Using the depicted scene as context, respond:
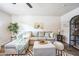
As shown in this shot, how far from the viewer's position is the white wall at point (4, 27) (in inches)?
187

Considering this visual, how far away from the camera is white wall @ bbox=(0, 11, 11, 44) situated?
4746 millimetres

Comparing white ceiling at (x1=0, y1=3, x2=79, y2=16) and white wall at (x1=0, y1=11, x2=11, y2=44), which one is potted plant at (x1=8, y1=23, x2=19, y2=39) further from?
white ceiling at (x1=0, y1=3, x2=79, y2=16)

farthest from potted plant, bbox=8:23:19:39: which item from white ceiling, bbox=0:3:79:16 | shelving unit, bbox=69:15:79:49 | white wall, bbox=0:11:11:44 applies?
shelving unit, bbox=69:15:79:49

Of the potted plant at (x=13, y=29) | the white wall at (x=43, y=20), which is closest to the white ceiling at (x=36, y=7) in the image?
the white wall at (x=43, y=20)

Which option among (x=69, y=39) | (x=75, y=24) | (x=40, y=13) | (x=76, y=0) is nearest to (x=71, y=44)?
(x=69, y=39)

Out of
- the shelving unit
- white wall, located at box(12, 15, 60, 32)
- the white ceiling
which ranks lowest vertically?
the shelving unit

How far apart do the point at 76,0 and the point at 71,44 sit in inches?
199

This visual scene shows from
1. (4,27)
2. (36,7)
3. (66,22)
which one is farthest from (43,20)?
(4,27)

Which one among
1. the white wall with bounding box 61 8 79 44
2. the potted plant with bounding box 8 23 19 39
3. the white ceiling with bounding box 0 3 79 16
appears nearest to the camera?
the white ceiling with bounding box 0 3 79 16

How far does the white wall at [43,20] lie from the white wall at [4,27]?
33cm

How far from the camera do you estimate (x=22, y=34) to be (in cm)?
502

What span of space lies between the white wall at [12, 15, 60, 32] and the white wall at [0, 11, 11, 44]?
0.33 m

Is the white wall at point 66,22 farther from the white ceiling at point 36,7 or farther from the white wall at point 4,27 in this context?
the white wall at point 4,27

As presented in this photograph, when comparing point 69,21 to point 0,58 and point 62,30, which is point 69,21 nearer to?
point 62,30
